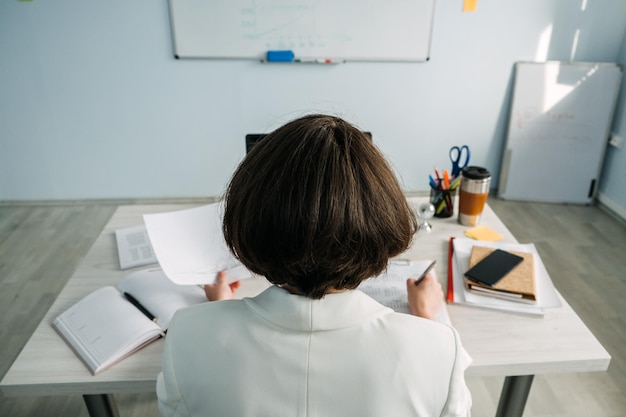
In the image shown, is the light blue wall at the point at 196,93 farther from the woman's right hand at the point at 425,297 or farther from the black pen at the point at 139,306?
the woman's right hand at the point at 425,297

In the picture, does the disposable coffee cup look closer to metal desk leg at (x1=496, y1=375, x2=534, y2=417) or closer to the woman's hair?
metal desk leg at (x1=496, y1=375, x2=534, y2=417)

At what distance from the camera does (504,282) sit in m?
1.20

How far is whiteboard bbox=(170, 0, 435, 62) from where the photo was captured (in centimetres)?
280

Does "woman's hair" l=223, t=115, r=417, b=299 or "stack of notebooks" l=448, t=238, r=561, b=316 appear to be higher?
"woman's hair" l=223, t=115, r=417, b=299

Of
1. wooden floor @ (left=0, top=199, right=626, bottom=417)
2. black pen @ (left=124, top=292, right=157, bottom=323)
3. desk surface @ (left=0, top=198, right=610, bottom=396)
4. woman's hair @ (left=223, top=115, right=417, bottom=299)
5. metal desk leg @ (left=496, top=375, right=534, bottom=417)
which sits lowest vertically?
wooden floor @ (left=0, top=199, right=626, bottom=417)

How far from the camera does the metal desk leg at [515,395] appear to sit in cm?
118

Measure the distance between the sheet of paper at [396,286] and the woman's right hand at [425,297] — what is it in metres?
0.03

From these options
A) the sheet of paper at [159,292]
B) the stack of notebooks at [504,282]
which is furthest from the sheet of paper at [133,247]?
the stack of notebooks at [504,282]

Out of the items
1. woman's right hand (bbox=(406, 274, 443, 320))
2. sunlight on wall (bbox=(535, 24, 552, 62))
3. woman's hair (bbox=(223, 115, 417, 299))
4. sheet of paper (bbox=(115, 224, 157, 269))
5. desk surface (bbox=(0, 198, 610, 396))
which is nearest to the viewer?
woman's hair (bbox=(223, 115, 417, 299))

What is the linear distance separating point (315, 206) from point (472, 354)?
63 centimetres

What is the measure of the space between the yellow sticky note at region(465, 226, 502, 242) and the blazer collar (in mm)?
916

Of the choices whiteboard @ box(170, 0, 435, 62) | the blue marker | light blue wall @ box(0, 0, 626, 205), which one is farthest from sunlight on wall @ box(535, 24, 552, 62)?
the blue marker

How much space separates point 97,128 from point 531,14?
112 inches

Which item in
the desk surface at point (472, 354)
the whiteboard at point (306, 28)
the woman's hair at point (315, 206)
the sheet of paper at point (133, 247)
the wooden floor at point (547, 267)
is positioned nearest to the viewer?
the woman's hair at point (315, 206)
